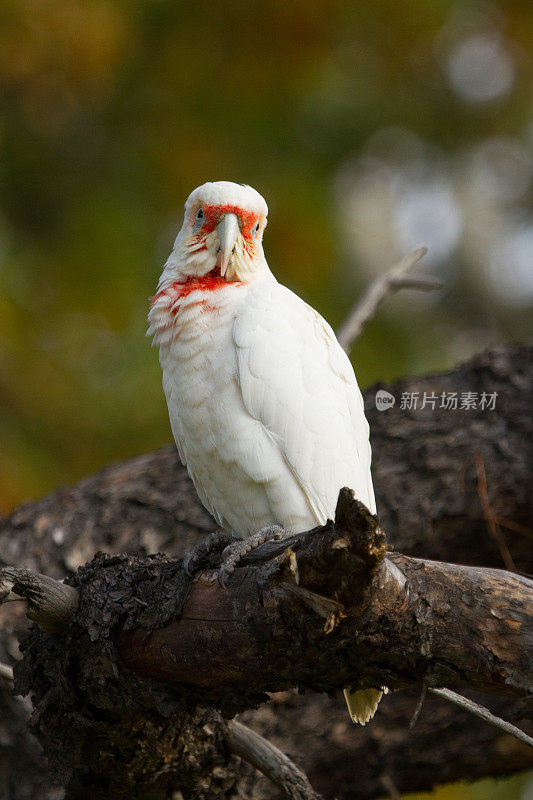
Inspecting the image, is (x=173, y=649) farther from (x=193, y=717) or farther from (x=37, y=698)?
(x=37, y=698)

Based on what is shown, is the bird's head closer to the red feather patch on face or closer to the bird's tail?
the red feather patch on face

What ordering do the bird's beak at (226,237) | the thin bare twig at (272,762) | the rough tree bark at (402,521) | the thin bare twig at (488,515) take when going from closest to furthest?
1. the thin bare twig at (272,762)
2. the bird's beak at (226,237)
3. the rough tree bark at (402,521)
4. the thin bare twig at (488,515)

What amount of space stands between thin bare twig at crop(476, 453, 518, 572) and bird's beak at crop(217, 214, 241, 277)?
147 centimetres

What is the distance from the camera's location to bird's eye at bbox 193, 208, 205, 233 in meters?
3.07

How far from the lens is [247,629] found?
200 centimetres

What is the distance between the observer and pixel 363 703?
256 centimetres

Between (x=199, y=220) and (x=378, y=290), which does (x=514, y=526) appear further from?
(x=199, y=220)

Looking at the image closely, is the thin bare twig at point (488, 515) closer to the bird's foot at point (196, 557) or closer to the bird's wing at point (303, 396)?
the bird's wing at point (303, 396)

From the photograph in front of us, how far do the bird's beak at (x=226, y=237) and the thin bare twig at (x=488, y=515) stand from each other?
4.81 ft

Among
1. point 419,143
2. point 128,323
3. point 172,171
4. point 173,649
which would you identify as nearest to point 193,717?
point 173,649

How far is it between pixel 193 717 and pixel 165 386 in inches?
45.5

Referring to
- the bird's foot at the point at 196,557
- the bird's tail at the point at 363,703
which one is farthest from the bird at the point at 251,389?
the bird's foot at the point at 196,557

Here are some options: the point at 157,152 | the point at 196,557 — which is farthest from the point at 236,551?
the point at 157,152

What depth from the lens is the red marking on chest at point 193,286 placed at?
9.75 ft
